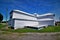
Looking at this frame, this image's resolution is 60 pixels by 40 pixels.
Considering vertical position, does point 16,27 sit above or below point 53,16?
below

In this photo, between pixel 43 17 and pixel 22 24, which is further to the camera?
pixel 43 17

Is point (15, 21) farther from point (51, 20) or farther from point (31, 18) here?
point (51, 20)

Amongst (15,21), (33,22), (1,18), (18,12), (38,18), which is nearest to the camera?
(15,21)

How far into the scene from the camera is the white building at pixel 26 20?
3021 centimetres

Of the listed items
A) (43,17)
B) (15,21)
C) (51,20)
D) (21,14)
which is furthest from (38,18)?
(15,21)

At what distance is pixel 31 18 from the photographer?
118 feet

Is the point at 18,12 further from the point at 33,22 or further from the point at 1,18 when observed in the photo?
the point at 1,18

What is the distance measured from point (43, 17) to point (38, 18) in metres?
1.75

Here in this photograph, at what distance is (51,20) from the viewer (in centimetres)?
3638

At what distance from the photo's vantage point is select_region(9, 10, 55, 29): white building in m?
30.2

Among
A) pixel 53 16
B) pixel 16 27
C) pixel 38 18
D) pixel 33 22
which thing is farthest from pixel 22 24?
pixel 53 16

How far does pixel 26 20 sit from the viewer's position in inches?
1289

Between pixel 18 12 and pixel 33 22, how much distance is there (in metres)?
5.96

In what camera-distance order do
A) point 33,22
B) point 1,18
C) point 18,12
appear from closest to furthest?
point 18,12 < point 33,22 < point 1,18
